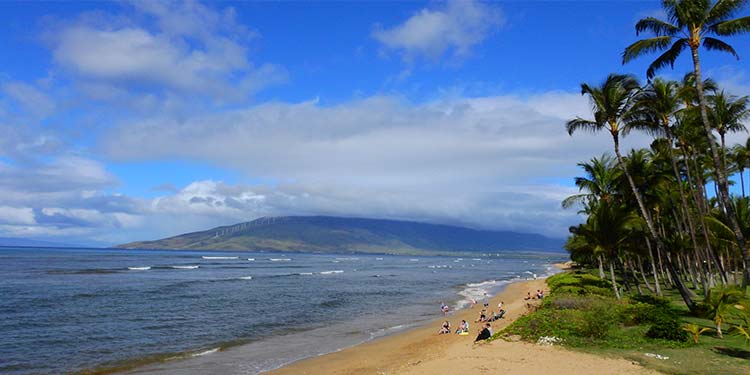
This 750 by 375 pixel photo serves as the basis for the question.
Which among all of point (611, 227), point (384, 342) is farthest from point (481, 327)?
point (611, 227)

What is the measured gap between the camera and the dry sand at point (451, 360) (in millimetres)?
13008

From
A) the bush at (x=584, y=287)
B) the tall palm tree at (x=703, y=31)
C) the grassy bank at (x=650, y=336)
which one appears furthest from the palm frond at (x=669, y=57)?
the bush at (x=584, y=287)

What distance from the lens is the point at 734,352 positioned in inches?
539

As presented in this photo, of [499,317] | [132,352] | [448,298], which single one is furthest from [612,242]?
[132,352]

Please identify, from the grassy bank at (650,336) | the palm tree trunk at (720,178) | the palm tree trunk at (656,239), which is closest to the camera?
the grassy bank at (650,336)

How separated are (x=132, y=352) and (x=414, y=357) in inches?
479

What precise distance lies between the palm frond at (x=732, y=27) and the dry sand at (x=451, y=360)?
11.6 metres

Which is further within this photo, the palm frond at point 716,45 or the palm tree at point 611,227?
the palm tree at point 611,227

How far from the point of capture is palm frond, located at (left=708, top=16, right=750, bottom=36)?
15.7 m

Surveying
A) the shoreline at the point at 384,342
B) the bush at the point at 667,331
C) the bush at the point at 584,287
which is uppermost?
the bush at the point at 667,331

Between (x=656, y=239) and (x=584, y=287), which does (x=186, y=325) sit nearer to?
(x=656, y=239)

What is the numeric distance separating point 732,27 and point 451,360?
47.5ft

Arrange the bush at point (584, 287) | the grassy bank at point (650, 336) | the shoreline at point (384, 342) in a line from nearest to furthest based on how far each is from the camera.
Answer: the grassy bank at point (650, 336) → the shoreline at point (384, 342) → the bush at point (584, 287)

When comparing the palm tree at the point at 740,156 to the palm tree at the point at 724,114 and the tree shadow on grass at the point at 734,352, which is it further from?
the tree shadow on grass at the point at 734,352
